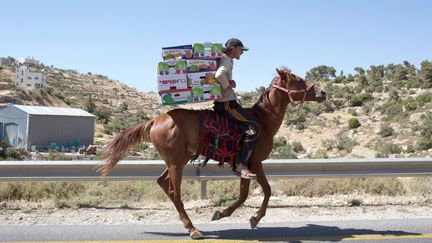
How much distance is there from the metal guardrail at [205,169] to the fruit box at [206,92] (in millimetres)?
2283

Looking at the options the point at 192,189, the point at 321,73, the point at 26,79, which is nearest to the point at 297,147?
the point at 192,189

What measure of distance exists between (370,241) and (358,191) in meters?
3.99

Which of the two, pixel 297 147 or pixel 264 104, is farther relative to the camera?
pixel 297 147

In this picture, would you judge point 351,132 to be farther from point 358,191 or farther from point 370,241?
point 370,241

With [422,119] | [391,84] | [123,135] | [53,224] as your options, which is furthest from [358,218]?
[391,84]

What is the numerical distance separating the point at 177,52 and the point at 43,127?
3742 centimetres

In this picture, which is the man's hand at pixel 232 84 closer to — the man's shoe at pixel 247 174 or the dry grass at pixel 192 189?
the man's shoe at pixel 247 174

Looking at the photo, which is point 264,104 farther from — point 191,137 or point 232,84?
point 191,137

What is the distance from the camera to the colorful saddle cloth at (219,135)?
22.5 ft

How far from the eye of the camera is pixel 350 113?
154ft

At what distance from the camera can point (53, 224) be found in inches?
288

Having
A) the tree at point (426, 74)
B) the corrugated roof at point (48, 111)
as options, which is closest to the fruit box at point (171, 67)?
the corrugated roof at point (48, 111)

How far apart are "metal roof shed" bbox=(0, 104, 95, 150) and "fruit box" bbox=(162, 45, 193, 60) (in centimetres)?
3643

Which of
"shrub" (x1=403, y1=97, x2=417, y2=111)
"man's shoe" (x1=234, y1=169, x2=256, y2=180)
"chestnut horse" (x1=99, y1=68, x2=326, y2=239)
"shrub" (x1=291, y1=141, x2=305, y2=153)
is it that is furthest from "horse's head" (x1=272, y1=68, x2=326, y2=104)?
"shrub" (x1=403, y1=97, x2=417, y2=111)
